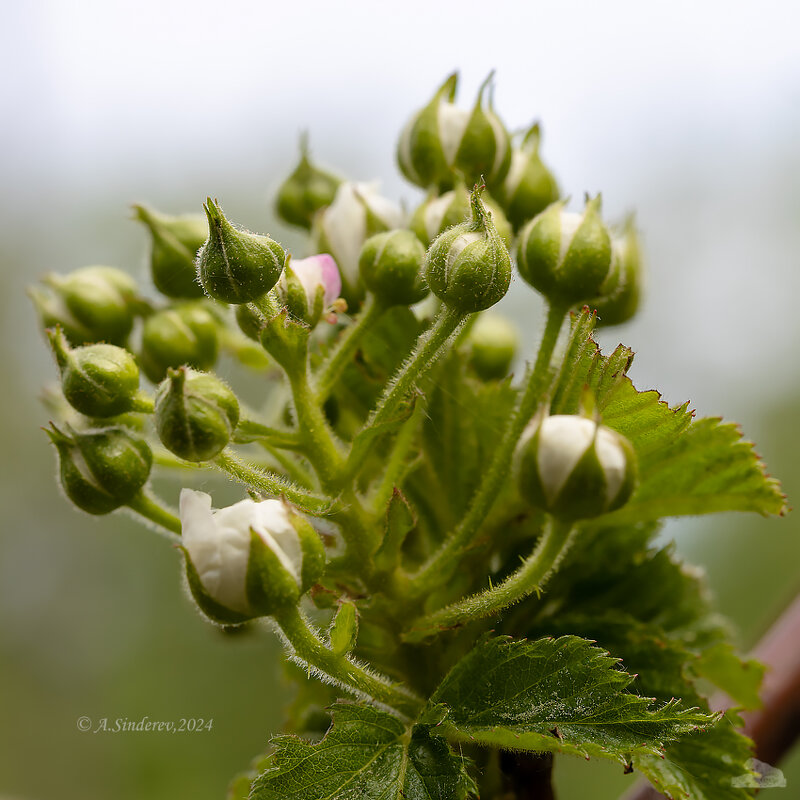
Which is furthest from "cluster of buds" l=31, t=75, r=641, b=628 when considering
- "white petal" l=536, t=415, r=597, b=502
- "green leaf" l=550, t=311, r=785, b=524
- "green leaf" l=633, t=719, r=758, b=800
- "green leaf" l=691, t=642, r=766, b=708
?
"green leaf" l=691, t=642, r=766, b=708

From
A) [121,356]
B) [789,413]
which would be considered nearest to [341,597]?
[121,356]

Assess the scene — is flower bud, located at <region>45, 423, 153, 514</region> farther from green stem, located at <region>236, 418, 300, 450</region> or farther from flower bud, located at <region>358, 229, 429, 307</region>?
flower bud, located at <region>358, 229, 429, 307</region>

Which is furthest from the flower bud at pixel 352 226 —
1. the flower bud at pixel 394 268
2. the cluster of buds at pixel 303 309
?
the flower bud at pixel 394 268

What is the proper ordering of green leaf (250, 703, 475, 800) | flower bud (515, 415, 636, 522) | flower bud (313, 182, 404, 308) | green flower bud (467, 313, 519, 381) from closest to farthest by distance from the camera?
flower bud (515, 415, 636, 522) < green leaf (250, 703, 475, 800) < flower bud (313, 182, 404, 308) < green flower bud (467, 313, 519, 381)

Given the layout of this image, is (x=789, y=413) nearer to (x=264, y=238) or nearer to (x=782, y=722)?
(x=782, y=722)

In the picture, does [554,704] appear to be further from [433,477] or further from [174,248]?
[174,248]
